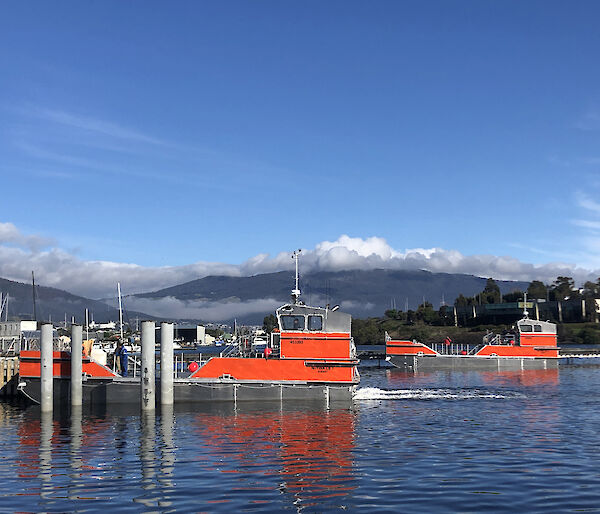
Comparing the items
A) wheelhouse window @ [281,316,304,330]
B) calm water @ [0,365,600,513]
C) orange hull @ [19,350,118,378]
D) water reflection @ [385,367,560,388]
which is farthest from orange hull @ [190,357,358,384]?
water reflection @ [385,367,560,388]

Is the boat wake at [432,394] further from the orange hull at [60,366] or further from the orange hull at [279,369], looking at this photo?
the orange hull at [60,366]

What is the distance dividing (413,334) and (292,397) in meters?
160

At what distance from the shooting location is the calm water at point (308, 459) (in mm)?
18875

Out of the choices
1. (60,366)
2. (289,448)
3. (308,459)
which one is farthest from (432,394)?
(308,459)

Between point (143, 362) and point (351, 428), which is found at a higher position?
point (143, 362)

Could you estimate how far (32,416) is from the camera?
36938mm

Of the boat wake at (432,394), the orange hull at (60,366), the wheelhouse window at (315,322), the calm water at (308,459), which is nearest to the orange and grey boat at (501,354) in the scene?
the boat wake at (432,394)

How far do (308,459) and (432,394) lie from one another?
86.7 ft

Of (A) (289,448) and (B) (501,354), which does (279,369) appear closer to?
(A) (289,448)

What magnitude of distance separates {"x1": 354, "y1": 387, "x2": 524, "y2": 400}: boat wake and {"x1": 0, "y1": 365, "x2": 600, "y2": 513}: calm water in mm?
4831

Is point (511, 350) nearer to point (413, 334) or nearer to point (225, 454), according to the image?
point (225, 454)

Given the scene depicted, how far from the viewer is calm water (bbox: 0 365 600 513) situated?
61.9 ft

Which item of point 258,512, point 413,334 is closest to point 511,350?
point 258,512

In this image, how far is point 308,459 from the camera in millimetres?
24625
